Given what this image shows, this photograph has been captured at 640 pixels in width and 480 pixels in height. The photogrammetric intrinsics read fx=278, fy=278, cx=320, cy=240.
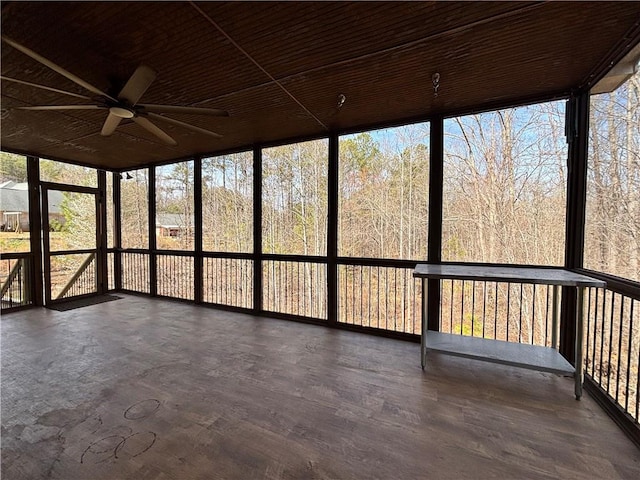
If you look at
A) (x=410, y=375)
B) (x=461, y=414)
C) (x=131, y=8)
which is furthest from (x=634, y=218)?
(x=131, y=8)

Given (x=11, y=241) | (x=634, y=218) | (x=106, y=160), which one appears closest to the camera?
(x=634, y=218)

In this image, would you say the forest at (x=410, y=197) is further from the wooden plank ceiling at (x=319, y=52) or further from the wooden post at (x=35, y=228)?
the wooden plank ceiling at (x=319, y=52)

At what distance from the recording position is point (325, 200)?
4.35 metres

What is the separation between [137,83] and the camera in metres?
2.14

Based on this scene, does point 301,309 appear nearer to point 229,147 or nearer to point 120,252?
point 229,147

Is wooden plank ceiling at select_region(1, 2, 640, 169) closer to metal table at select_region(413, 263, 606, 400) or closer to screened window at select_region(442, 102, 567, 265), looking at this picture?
screened window at select_region(442, 102, 567, 265)

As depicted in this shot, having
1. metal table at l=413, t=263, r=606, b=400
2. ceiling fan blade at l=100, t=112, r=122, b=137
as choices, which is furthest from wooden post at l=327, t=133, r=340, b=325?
ceiling fan blade at l=100, t=112, r=122, b=137

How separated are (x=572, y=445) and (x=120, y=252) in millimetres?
7753

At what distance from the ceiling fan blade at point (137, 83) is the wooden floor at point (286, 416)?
2494 millimetres

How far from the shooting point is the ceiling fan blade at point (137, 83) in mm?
2037

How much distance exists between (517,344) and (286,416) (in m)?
2.38

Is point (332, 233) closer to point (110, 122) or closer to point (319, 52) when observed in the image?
point (319, 52)

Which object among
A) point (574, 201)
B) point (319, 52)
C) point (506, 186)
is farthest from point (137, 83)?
point (574, 201)

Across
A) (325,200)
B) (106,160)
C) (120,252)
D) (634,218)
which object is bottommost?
(120,252)
